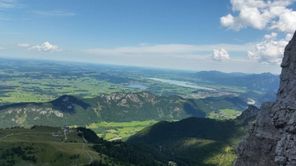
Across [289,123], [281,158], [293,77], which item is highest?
[293,77]

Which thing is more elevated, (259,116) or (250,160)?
(259,116)

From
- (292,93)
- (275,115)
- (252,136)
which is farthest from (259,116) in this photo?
(275,115)

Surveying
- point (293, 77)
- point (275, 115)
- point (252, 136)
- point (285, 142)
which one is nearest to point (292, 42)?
point (293, 77)

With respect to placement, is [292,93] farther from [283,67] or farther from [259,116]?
[283,67]

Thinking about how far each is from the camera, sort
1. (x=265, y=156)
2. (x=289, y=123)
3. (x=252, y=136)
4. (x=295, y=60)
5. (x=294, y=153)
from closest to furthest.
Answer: (x=294, y=153), (x=289, y=123), (x=265, y=156), (x=252, y=136), (x=295, y=60)

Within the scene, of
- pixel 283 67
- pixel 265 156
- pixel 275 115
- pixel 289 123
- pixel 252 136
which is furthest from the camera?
pixel 283 67

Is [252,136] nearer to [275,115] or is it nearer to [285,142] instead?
[275,115]

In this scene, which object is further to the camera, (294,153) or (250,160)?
(250,160)
